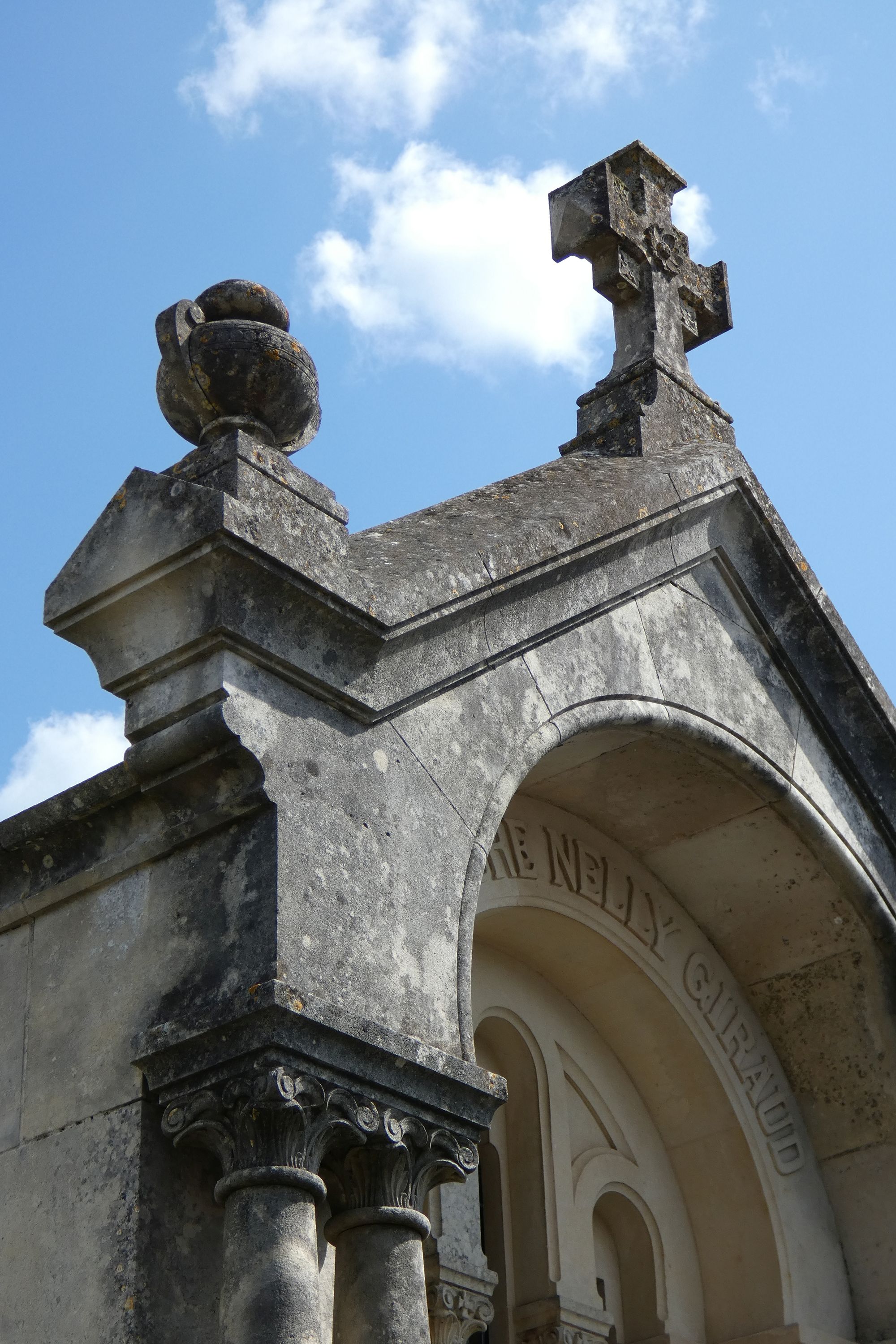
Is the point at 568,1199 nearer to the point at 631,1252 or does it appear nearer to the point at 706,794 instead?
the point at 631,1252

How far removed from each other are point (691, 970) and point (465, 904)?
2.51m

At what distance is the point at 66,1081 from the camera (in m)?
4.28

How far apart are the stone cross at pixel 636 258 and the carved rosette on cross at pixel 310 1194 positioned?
3.96 metres

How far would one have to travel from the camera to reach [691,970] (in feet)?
22.6

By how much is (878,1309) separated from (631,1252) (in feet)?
3.28

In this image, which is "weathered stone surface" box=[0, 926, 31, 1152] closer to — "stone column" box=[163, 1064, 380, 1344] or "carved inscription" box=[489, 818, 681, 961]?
"stone column" box=[163, 1064, 380, 1344]

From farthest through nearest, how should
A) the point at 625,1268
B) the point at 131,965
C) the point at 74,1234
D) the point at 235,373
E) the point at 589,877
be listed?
the point at 625,1268, the point at 589,877, the point at 235,373, the point at 131,965, the point at 74,1234

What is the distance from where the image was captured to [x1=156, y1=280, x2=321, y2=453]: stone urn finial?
4688 millimetres

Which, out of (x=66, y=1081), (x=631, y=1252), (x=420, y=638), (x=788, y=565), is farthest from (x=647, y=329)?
(x=66, y=1081)

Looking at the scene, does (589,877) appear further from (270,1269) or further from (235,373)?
(270,1269)

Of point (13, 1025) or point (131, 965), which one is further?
point (13, 1025)

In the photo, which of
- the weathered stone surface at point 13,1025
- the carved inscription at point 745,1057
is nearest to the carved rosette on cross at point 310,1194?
the weathered stone surface at point 13,1025

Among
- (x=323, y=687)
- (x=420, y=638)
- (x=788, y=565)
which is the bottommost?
(x=323, y=687)

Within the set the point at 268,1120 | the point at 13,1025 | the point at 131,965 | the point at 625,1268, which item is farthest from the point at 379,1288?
the point at 625,1268
